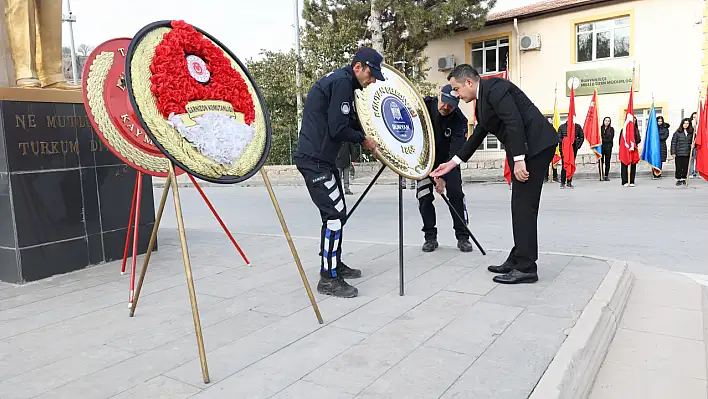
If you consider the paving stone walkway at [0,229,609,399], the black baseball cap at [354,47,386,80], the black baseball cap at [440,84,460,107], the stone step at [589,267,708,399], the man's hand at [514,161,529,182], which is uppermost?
the black baseball cap at [354,47,386,80]

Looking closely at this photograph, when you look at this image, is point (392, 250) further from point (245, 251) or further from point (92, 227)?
point (92, 227)

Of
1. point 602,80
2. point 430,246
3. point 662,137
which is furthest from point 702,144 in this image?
point 430,246

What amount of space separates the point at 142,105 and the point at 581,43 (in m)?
21.4

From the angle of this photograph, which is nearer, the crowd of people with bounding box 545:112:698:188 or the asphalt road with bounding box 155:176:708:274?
the asphalt road with bounding box 155:176:708:274

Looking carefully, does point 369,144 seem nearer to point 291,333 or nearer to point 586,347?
point 291,333

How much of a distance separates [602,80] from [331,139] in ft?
63.7

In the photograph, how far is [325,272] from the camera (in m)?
4.25

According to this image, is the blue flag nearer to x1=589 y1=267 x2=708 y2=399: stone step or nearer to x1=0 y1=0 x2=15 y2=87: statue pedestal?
x1=589 y1=267 x2=708 y2=399: stone step

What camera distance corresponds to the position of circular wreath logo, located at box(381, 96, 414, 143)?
4.32m

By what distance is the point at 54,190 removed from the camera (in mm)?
5070

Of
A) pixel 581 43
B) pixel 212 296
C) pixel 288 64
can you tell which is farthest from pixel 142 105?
pixel 581 43

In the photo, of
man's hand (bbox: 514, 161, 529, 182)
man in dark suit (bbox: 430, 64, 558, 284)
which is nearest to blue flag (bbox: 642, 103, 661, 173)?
man in dark suit (bbox: 430, 64, 558, 284)

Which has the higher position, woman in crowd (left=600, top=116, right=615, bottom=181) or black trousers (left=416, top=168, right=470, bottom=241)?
woman in crowd (left=600, top=116, right=615, bottom=181)

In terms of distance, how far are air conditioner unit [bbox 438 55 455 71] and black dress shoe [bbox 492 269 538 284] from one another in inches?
799
